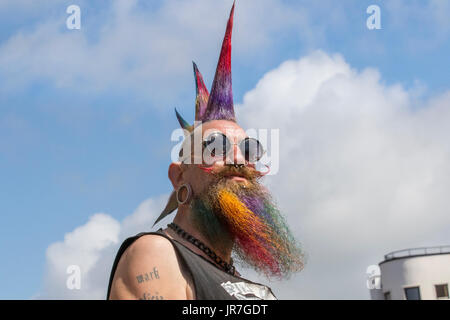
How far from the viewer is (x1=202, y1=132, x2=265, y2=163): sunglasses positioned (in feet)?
15.4

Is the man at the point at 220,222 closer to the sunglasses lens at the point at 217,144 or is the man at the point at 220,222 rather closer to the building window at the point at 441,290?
the sunglasses lens at the point at 217,144

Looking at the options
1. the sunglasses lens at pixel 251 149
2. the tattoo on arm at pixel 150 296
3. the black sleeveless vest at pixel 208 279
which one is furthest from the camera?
the sunglasses lens at pixel 251 149

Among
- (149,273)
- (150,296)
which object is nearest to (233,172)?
(149,273)

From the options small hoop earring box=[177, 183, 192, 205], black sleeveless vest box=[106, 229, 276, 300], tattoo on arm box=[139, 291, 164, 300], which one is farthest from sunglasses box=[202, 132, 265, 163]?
tattoo on arm box=[139, 291, 164, 300]

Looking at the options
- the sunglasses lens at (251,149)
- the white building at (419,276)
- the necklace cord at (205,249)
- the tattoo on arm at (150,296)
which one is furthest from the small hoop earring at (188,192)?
the white building at (419,276)

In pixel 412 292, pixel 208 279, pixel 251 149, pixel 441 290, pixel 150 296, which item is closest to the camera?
pixel 150 296

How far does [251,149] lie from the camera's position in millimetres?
4809

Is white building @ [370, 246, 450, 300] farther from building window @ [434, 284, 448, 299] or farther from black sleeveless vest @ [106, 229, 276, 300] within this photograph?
black sleeveless vest @ [106, 229, 276, 300]

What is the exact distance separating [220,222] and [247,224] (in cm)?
19

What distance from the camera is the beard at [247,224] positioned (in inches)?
178

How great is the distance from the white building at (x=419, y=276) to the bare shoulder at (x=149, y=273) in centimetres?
2779

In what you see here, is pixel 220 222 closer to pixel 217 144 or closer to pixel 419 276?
pixel 217 144

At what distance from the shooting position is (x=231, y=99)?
512 cm
